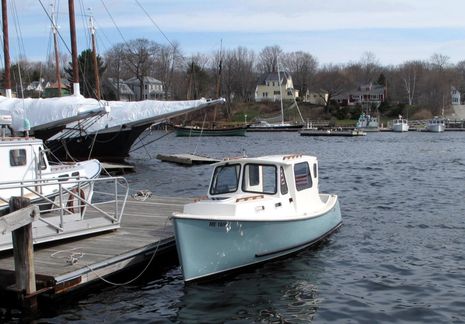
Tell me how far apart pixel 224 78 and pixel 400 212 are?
468ft

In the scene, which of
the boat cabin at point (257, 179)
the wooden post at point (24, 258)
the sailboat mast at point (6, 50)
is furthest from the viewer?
the sailboat mast at point (6, 50)

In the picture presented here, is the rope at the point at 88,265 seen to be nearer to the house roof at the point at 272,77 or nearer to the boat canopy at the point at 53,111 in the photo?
the boat canopy at the point at 53,111

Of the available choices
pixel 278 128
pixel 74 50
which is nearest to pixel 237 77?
pixel 278 128

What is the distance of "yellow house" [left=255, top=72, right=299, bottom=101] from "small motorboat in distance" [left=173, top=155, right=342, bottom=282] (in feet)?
480

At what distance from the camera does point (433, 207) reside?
80.0 ft

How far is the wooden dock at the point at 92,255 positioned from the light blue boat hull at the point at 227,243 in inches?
59.5

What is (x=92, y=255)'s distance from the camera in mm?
13195

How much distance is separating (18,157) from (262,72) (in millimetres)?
169410

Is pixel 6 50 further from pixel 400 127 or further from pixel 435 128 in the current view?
pixel 435 128

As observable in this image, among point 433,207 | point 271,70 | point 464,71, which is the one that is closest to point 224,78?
point 271,70

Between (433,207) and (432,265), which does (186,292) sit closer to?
(432,265)

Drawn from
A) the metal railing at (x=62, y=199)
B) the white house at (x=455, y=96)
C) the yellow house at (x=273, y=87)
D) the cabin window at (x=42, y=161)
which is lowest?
the metal railing at (x=62, y=199)

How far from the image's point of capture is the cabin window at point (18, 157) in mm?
17347

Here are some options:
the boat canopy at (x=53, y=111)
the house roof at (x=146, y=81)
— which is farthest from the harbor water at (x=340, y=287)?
the house roof at (x=146, y=81)
